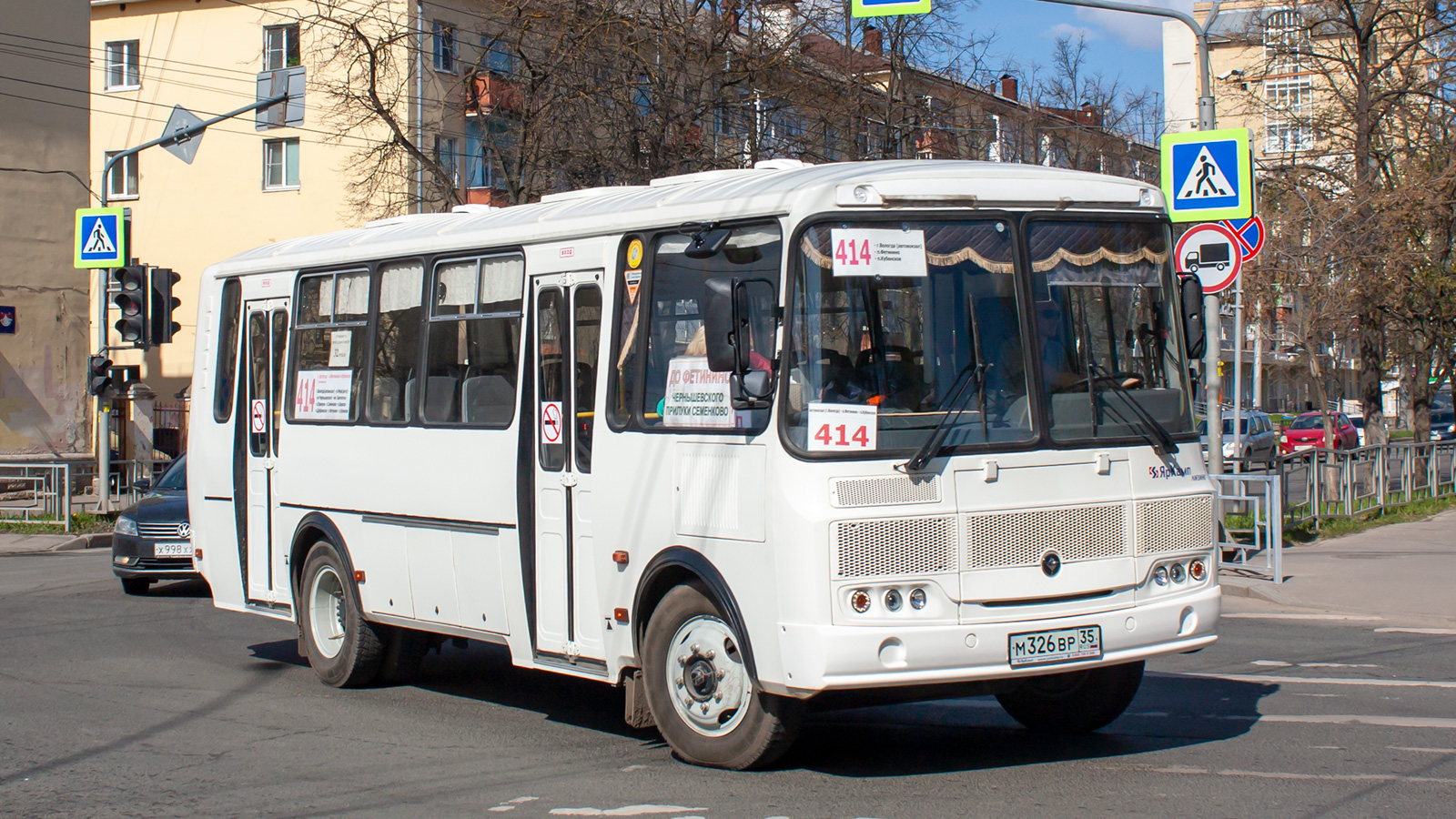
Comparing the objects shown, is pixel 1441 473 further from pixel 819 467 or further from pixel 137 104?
pixel 137 104

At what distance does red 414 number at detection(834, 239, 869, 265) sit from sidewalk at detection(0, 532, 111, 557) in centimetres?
1830

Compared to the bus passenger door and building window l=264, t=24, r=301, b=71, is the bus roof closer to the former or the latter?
the bus passenger door

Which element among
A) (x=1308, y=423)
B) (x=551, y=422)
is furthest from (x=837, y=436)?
(x=1308, y=423)

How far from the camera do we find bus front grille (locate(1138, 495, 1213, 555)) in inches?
282

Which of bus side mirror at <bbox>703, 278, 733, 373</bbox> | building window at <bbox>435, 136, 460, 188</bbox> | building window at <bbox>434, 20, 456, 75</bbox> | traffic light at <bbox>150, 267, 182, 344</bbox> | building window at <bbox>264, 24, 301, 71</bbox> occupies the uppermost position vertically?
building window at <bbox>264, 24, 301, 71</bbox>

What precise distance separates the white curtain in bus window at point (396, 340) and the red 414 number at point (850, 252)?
3.55m

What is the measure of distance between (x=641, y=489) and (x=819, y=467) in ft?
4.18

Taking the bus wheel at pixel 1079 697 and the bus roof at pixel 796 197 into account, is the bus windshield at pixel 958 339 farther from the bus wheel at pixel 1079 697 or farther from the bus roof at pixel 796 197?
the bus wheel at pixel 1079 697

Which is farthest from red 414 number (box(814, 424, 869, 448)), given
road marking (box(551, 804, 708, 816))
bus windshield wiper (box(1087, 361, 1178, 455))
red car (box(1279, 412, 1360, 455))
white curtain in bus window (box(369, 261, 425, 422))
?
red car (box(1279, 412, 1360, 455))

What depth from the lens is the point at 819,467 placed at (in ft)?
21.6

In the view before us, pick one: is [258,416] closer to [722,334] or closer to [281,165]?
[722,334]

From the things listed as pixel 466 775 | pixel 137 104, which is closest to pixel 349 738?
pixel 466 775

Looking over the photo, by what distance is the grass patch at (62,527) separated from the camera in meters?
23.7

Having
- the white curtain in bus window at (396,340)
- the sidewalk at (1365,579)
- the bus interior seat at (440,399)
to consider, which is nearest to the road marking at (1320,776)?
the bus interior seat at (440,399)
